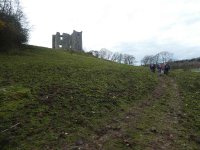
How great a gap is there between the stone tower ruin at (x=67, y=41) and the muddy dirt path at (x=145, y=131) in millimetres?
96903

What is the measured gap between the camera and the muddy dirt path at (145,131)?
1361 cm

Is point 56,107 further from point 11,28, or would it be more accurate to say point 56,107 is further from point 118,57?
point 118,57

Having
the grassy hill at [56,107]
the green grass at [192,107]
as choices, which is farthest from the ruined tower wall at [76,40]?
the grassy hill at [56,107]

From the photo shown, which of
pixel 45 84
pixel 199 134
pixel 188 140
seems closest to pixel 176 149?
pixel 188 140

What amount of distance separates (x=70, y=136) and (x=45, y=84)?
11.8 metres

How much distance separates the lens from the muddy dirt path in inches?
536

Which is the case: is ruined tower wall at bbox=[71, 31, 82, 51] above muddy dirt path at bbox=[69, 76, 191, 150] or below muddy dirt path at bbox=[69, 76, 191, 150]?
above

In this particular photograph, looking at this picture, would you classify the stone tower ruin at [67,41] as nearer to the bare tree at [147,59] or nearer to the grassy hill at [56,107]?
the bare tree at [147,59]

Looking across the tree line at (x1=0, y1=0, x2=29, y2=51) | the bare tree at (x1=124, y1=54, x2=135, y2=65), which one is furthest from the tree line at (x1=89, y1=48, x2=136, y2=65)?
the tree line at (x1=0, y1=0, x2=29, y2=51)

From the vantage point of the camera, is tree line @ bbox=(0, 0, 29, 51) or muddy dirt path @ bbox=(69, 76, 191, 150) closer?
muddy dirt path @ bbox=(69, 76, 191, 150)

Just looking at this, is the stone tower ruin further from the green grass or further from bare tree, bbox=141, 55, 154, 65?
the green grass

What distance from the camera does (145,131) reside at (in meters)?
15.4

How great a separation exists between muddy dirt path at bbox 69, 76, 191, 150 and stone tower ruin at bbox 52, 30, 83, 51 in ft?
318

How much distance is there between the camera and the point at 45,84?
25594mm
